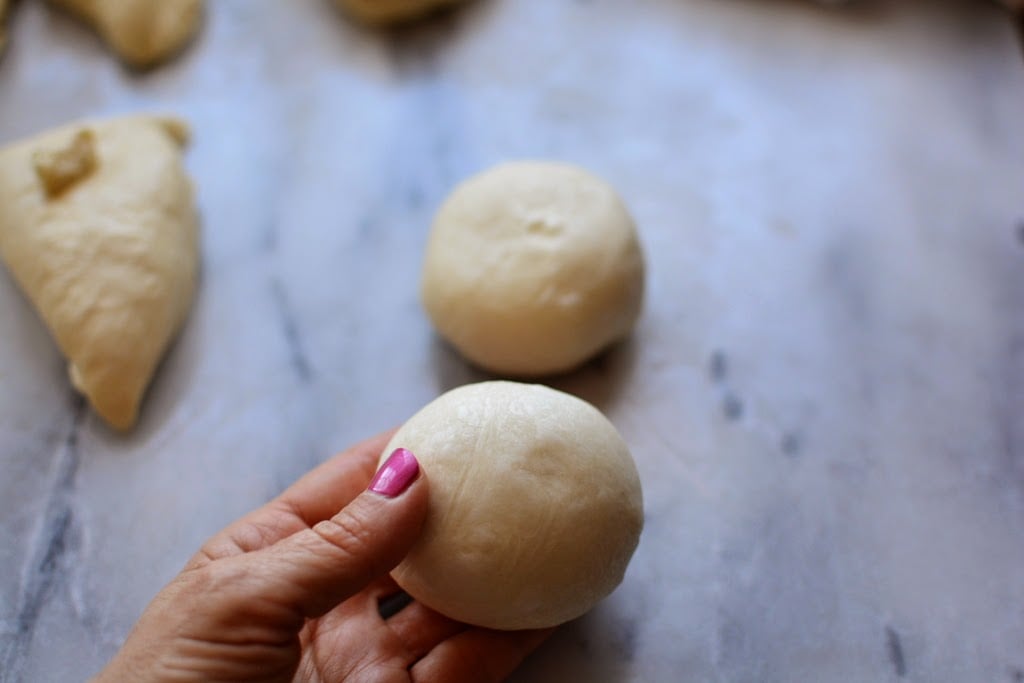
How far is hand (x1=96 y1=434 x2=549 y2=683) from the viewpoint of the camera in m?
0.92

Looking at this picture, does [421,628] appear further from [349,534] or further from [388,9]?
[388,9]

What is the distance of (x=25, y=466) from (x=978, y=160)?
213cm

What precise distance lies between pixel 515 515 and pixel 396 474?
0.56 feet

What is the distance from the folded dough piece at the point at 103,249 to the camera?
4.77 ft

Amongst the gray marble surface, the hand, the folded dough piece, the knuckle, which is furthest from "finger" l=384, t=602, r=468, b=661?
the folded dough piece

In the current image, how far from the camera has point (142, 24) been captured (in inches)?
77.2

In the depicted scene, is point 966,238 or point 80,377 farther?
point 966,238

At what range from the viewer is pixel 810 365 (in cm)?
159

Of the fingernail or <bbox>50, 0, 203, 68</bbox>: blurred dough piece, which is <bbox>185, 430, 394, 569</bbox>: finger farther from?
<bbox>50, 0, 203, 68</bbox>: blurred dough piece

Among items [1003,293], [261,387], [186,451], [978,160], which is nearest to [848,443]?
[1003,293]

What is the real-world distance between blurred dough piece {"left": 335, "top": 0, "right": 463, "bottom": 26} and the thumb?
145cm

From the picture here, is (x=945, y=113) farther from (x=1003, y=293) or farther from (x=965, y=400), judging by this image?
(x=965, y=400)

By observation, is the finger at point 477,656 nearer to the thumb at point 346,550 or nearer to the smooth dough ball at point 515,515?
the smooth dough ball at point 515,515

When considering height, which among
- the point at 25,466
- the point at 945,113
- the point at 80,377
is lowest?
the point at 25,466
